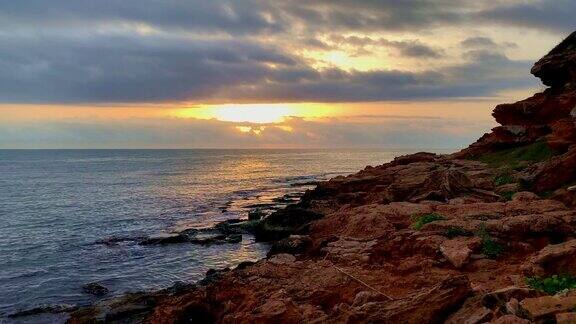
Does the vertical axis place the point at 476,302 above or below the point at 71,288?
above

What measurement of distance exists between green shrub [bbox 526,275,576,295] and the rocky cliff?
0.04 metres

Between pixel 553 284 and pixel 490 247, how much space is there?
4.82m

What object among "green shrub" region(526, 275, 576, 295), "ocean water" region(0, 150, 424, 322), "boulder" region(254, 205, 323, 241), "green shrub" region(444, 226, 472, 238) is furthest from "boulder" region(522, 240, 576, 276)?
"boulder" region(254, 205, 323, 241)

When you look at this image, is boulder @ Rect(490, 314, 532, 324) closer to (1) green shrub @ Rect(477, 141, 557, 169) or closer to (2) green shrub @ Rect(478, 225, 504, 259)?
(2) green shrub @ Rect(478, 225, 504, 259)

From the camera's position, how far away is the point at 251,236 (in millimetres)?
43719

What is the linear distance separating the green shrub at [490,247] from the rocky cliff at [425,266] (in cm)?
4

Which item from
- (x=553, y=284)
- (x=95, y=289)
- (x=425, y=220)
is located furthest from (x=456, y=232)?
(x=95, y=289)

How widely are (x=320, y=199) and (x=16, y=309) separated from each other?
25.6 m

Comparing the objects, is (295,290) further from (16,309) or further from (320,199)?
(320,199)

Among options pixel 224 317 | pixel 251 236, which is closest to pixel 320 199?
pixel 251 236

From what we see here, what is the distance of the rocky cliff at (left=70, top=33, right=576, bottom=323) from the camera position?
11.4 meters

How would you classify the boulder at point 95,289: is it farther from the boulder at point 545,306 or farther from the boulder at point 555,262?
the boulder at point 545,306

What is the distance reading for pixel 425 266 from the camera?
54.9 feet

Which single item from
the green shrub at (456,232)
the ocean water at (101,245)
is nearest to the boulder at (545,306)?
the green shrub at (456,232)
